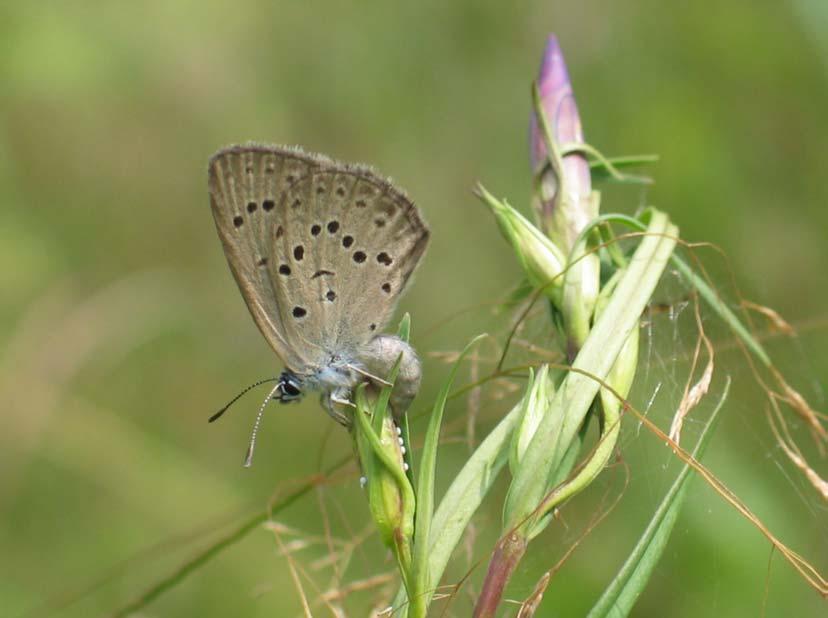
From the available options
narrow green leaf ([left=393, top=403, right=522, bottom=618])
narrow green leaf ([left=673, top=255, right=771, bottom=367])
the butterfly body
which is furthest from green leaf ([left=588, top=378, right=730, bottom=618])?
the butterfly body

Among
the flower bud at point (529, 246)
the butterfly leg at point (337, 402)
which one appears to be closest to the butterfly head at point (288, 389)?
the butterfly leg at point (337, 402)

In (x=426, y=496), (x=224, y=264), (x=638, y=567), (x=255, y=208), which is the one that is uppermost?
(x=255, y=208)

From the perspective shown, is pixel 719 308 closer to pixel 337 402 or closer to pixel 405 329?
pixel 405 329

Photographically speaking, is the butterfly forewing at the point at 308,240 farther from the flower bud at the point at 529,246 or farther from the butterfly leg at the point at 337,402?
the flower bud at the point at 529,246

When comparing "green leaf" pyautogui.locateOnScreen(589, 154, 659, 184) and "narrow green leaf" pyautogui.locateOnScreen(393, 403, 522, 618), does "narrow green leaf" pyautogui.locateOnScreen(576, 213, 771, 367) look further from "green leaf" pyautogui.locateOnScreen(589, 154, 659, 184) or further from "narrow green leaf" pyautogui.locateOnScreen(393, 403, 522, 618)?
"narrow green leaf" pyautogui.locateOnScreen(393, 403, 522, 618)

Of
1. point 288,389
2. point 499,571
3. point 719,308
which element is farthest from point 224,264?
point 499,571

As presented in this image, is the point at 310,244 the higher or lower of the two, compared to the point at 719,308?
higher
